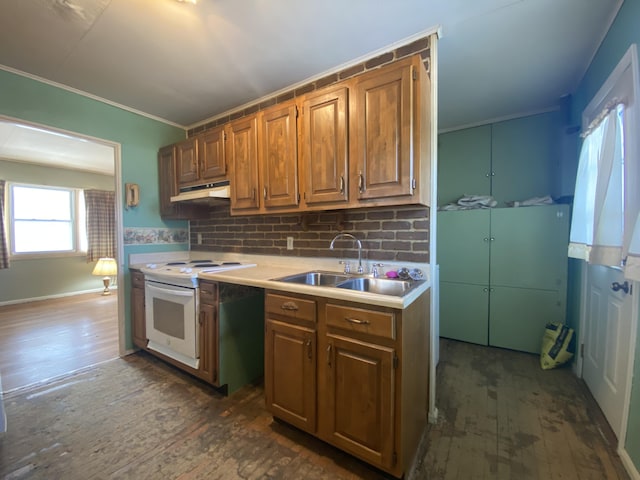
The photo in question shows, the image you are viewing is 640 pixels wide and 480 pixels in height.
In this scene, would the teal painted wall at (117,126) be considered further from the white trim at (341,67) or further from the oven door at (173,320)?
the white trim at (341,67)

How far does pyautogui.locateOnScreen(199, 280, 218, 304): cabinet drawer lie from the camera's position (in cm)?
194

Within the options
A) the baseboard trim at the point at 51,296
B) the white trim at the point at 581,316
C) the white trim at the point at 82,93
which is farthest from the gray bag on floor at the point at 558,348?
the baseboard trim at the point at 51,296

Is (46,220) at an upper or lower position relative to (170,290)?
upper

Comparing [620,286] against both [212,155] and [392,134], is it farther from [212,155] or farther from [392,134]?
[212,155]

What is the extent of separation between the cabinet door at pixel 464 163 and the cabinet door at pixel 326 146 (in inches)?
83.5

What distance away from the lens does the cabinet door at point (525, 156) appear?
2770mm

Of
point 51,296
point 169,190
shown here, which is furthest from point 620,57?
point 51,296

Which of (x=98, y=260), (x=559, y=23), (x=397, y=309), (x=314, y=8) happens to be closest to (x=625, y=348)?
(x=397, y=309)

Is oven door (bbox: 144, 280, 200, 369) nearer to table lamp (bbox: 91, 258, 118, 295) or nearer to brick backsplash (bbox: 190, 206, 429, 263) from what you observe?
brick backsplash (bbox: 190, 206, 429, 263)

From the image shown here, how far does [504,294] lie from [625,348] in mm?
1206

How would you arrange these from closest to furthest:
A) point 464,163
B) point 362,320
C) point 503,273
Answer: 1. point 362,320
2. point 503,273
3. point 464,163

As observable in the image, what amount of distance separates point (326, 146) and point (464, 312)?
2368mm

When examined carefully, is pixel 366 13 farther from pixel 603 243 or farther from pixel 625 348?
pixel 625 348

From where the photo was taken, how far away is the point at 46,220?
485 cm
